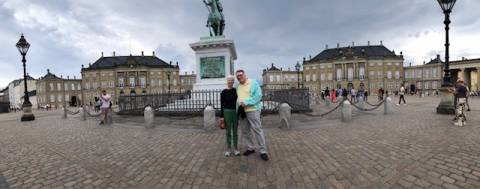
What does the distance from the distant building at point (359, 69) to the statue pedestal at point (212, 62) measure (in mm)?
72831

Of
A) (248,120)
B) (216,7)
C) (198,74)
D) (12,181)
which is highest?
(216,7)

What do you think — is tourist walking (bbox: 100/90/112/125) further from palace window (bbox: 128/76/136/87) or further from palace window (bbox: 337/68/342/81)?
palace window (bbox: 337/68/342/81)

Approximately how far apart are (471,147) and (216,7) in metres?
15.2

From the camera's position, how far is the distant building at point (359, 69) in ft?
265

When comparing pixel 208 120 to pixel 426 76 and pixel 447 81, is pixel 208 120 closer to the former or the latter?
pixel 447 81

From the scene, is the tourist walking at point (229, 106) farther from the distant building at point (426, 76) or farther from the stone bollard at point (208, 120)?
the distant building at point (426, 76)

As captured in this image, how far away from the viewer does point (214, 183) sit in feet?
12.8

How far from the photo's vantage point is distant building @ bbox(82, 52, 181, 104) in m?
82.0

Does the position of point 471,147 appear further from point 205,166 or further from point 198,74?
point 198,74

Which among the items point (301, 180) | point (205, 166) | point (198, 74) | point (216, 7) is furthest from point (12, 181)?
point (216, 7)

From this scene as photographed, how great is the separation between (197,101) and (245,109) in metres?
10.2

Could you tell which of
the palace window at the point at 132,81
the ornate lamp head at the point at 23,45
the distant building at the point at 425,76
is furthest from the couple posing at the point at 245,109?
the distant building at the point at 425,76

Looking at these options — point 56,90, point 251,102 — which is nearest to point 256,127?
point 251,102

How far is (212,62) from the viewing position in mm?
15516
